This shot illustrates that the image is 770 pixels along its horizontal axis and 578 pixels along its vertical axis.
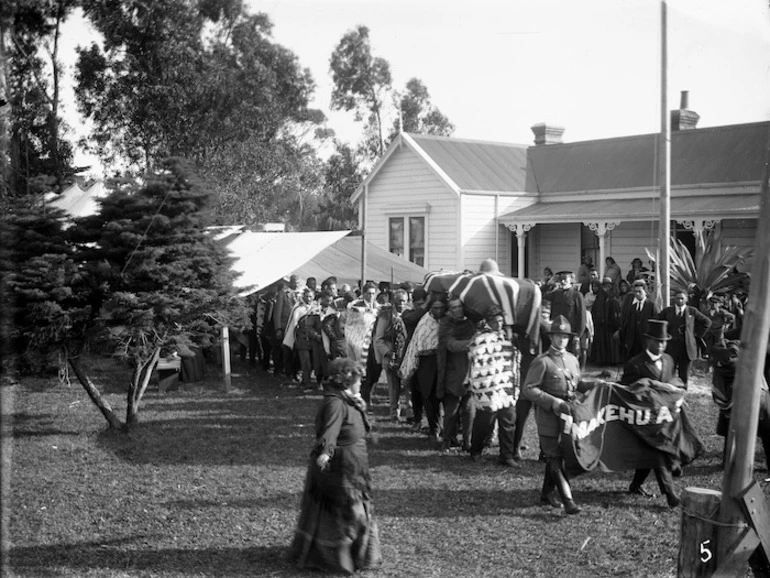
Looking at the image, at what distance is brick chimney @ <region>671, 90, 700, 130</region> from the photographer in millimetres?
22266

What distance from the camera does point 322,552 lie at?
19.4 feet

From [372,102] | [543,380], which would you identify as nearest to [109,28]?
[372,102]

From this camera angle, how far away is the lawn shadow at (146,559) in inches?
237

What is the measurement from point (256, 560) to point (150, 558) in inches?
31.4

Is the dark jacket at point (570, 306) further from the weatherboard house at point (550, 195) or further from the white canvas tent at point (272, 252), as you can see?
the weatherboard house at point (550, 195)

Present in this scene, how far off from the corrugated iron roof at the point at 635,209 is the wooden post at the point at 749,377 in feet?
43.3

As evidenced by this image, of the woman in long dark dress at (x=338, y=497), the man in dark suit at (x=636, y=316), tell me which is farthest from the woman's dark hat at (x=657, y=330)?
the man in dark suit at (x=636, y=316)

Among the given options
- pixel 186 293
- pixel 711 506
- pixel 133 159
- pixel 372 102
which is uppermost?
pixel 372 102

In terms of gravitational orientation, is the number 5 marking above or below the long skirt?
above

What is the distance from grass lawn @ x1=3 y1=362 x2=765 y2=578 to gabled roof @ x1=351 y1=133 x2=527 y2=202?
37.7 feet

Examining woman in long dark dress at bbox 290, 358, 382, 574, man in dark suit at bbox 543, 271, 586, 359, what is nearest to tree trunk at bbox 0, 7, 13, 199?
woman in long dark dress at bbox 290, 358, 382, 574

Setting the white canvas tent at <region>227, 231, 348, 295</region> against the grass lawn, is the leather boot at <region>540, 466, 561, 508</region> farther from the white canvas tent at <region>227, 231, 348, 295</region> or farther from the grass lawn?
the white canvas tent at <region>227, 231, 348, 295</region>

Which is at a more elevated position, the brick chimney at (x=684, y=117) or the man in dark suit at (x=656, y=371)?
the brick chimney at (x=684, y=117)

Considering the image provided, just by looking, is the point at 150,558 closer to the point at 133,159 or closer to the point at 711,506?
the point at 711,506
